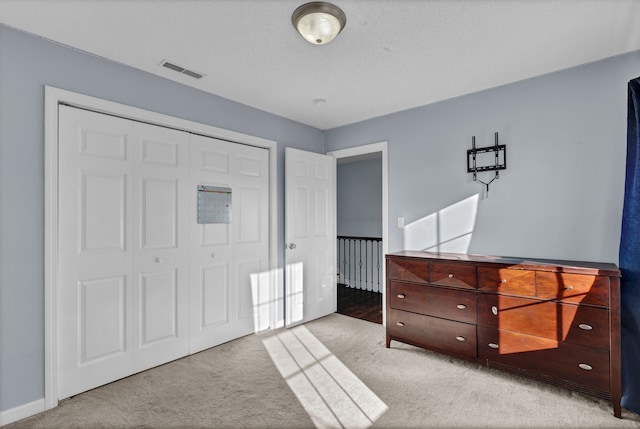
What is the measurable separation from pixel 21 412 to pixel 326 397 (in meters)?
1.98

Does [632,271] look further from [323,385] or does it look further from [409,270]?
[323,385]

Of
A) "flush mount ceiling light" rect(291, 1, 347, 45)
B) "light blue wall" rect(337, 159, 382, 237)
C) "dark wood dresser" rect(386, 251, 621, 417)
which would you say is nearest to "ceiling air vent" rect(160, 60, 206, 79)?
"flush mount ceiling light" rect(291, 1, 347, 45)

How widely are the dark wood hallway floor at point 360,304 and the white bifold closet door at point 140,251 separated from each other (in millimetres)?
1511

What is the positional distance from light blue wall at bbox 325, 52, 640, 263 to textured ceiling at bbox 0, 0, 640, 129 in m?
0.23

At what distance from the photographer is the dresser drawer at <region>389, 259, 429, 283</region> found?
2966 mm

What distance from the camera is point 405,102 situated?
3494 mm

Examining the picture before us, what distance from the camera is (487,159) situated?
314 cm

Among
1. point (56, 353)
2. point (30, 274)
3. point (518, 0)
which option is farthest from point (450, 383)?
point (30, 274)

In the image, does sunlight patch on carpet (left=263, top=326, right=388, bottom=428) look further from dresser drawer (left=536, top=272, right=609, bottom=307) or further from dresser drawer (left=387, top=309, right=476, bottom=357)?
dresser drawer (left=536, top=272, right=609, bottom=307)

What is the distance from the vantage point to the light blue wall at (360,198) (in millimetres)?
5859

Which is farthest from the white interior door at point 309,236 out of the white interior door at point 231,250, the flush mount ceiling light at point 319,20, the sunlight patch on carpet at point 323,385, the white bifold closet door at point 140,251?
the flush mount ceiling light at point 319,20

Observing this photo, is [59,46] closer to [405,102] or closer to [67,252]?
[67,252]

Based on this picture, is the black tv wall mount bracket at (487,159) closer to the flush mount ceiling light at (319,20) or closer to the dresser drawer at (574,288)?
the dresser drawer at (574,288)

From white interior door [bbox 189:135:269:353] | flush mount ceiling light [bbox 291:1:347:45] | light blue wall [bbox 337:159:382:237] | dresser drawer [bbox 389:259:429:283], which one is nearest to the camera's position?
flush mount ceiling light [bbox 291:1:347:45]
